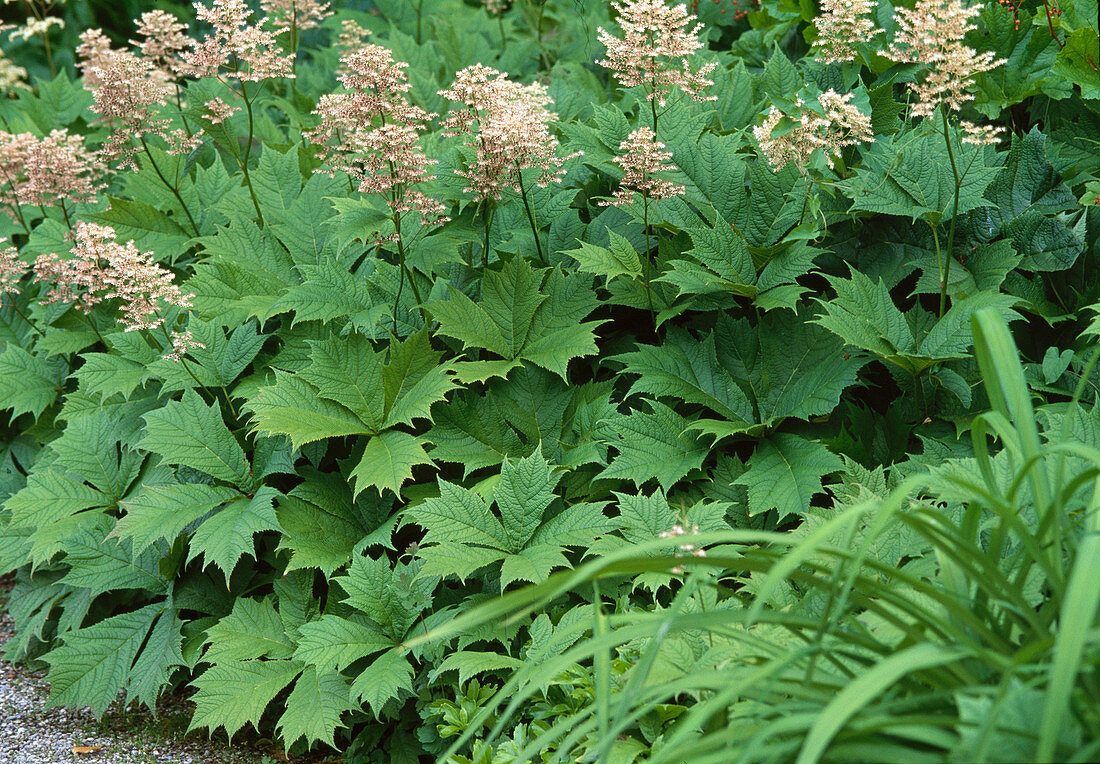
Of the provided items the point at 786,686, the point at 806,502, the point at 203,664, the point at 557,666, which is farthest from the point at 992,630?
the point at 203,664

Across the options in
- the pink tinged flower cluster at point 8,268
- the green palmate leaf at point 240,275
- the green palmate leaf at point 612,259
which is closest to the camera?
the green palmate leaf at point 612,259

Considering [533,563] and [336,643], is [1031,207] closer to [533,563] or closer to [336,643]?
[533,563]

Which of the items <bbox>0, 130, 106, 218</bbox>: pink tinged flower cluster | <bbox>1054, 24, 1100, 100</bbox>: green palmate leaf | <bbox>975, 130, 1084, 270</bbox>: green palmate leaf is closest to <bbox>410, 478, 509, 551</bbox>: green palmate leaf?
<bbox>975, 130, 1084, 270</bbox>: green palmate leaf

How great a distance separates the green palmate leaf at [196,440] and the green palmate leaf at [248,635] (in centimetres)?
38

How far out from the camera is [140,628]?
295 cm

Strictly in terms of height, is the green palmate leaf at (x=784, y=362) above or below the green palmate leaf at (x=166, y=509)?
above

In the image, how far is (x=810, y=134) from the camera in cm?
264

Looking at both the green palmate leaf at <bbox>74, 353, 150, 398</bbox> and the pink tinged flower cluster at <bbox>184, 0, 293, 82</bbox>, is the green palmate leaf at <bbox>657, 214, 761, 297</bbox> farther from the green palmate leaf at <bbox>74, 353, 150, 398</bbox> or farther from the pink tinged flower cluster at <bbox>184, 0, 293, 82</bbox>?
the green palmate leaf at <bbox>74, 353, 150, 398</bbox>

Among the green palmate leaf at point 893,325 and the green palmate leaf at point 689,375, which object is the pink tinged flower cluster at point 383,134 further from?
the green palmate leaf at point 893,325

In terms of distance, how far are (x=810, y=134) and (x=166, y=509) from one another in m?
2.16

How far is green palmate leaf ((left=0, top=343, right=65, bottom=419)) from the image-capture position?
3.53m

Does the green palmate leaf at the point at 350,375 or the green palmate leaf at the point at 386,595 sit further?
the green palmate leaf at the point at 350,375

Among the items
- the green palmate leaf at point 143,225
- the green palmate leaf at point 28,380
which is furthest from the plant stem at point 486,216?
the green palmate leaf at point 28,380

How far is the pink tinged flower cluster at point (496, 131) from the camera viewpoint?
8.89ft
